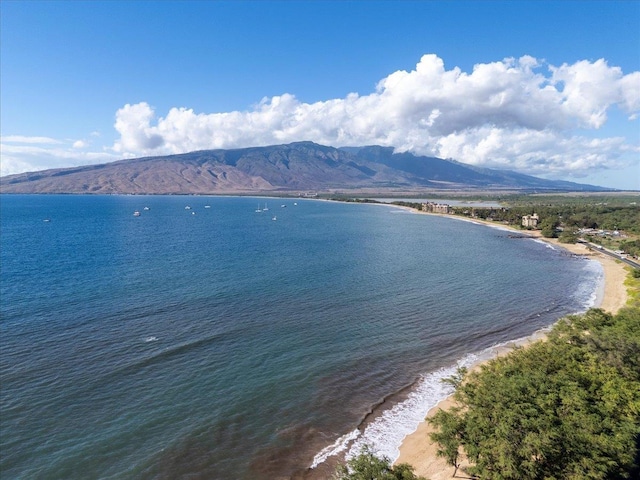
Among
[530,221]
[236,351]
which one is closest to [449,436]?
[236,351]

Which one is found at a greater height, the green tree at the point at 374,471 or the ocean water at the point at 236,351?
the green tree at the point at 374,471

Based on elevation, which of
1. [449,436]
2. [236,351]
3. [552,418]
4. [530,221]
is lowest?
[236,351]

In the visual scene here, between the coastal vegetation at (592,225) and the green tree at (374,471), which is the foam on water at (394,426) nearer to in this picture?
the green tree at (374,471)

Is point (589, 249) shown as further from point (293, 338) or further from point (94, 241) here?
point (94, 241)

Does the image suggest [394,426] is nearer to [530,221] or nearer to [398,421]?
[398,421]

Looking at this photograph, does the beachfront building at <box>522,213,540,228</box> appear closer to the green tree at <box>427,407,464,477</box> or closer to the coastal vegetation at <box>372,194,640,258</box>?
the coastal vegetation at <box>372,194,640,258</box>

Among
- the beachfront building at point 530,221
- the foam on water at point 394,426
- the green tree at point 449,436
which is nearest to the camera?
the green tree at point 449,436

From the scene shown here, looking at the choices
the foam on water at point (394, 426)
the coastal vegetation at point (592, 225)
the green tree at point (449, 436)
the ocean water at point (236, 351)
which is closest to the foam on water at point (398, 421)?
Answer: the foam on water at point (394, 426)
